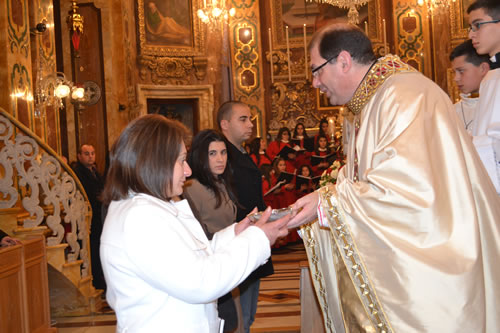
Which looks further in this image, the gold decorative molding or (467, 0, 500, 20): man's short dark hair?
the gold decorative molding

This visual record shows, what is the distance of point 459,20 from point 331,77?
513 inches

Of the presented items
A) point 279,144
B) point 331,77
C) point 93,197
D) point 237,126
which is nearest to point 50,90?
point 93,197

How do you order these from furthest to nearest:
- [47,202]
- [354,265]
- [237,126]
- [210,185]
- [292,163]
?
1. [292,163]
2. [47,202]
3. [237,126]
4. [210,185]
5. [354,265]

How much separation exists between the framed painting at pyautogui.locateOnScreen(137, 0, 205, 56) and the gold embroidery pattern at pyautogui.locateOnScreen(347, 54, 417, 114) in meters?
11.1

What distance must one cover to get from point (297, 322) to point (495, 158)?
299 centimetres

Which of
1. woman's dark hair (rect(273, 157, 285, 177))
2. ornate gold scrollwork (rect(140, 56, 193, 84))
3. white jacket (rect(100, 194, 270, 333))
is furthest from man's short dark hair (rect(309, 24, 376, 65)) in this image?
ornate gold scrollwork (rect(140, 56, 193, 84))

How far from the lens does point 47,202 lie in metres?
6.12

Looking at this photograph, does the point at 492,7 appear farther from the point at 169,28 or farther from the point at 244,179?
the point at 169,28

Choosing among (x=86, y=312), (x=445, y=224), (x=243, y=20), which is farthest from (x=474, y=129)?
(x=243, y=20)

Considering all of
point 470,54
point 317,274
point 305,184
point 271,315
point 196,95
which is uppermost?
point 196,95

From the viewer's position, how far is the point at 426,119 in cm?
230

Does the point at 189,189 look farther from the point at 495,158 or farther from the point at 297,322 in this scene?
the point at 297,322

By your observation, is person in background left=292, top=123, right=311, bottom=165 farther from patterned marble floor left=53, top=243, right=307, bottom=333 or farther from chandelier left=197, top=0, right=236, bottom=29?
patterned marble floor left=53, top=243, right=307, bottom=333

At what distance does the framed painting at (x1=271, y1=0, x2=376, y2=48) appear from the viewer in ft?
48.5
